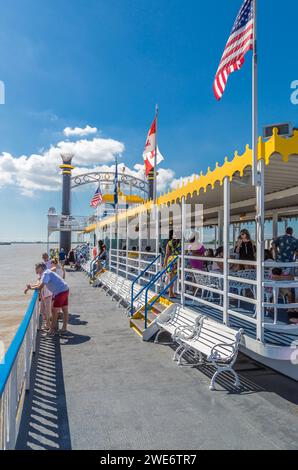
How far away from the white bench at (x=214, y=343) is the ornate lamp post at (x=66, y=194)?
28.5 meters

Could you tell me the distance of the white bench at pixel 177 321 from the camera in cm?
564

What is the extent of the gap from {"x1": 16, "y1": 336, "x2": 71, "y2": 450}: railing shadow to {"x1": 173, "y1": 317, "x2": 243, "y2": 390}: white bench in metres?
1.90

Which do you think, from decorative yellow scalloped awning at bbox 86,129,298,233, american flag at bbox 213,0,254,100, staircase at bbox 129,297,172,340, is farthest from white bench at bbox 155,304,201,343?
american flag at bbox 213,0,254,100

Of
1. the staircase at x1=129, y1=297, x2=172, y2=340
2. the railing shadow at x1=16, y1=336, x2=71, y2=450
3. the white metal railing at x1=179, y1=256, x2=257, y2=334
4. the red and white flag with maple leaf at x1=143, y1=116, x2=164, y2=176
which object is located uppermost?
the red and white flag with maple leaf at x1=143, y1=116, x2=164, y2=176

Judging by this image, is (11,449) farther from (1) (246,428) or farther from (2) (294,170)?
(2) (294,170)

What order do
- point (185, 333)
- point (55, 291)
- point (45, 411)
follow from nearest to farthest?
1. point (45, 411)
2. point (185, 333)
3. point (55, 291)

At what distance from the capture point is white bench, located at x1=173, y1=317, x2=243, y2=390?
459 cm

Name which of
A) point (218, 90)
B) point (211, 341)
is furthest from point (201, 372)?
point (218, 90)

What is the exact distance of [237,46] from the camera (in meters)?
5.09

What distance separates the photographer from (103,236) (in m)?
23.6

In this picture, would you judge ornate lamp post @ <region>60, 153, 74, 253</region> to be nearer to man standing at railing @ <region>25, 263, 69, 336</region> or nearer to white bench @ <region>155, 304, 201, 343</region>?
man standing at railing @ <region>25, 263, 69, 336</region>

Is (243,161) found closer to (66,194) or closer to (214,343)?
(214,343)

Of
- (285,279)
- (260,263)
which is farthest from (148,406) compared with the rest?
(285,279)

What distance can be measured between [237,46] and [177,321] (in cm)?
456
